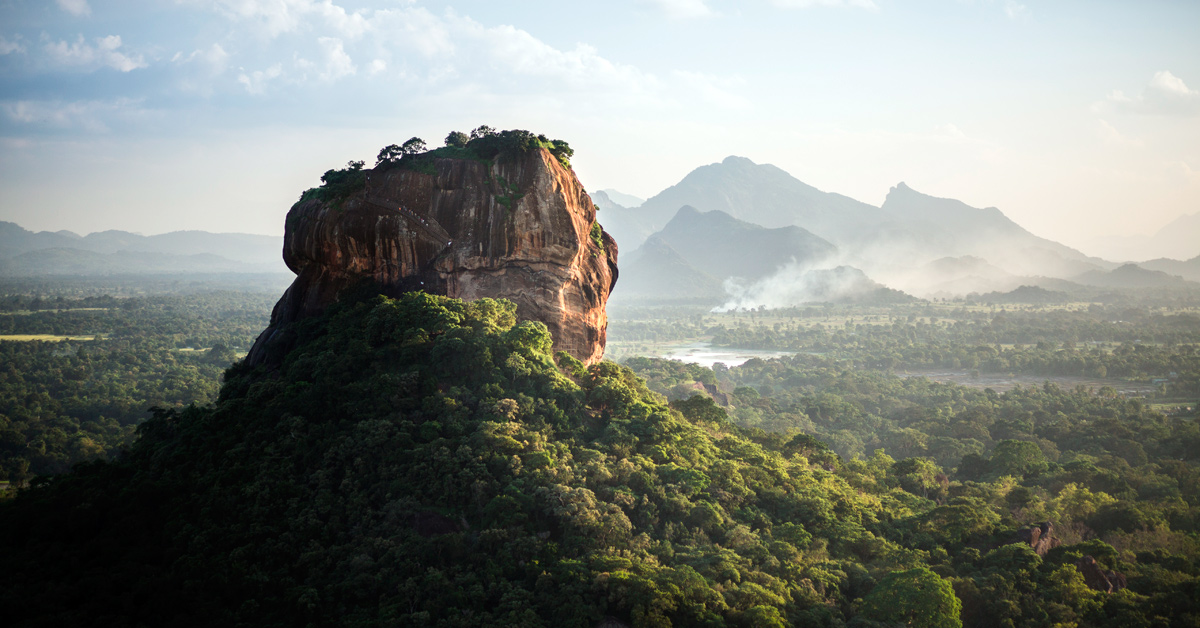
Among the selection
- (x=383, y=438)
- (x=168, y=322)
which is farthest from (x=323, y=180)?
(x=168, y=322)

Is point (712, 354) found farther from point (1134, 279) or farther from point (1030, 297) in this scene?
point (1134, 279)

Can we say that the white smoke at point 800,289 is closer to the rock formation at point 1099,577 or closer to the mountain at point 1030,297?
the mountain at point 1030,297

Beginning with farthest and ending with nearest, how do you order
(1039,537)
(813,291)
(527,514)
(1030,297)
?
(813,291) < (1030,297) < (1039,537) < (527,514)

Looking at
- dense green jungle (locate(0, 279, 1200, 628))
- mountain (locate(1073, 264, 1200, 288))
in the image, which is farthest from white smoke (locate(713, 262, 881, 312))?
dense green jungle (locate(0, 279, 1200, 628))

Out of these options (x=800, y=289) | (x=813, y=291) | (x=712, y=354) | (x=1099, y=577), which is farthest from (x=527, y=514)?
(x=800, y=289)

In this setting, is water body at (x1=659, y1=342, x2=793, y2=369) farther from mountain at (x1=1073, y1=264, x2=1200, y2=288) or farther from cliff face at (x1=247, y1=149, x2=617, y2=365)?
mountain at (x1=1073, y1=264, x2=1200, y2=288)

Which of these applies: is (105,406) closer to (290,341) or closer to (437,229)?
(290,341)
